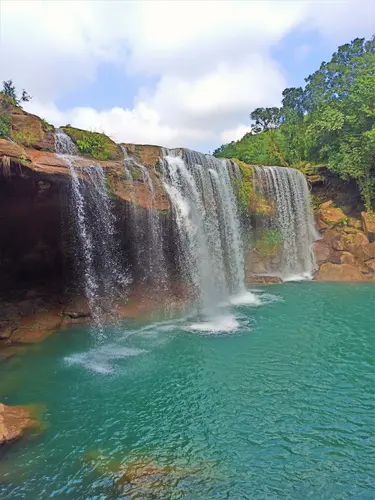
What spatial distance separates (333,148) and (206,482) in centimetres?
2450

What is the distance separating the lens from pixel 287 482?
18.7 feet

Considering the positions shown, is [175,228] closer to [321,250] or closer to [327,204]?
[321,250]

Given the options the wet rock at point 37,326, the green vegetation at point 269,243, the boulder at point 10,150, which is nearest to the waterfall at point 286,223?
the green vegetation at point 269,243

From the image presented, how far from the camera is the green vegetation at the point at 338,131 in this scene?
24203 millimetres

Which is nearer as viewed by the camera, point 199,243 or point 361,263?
point 199,243

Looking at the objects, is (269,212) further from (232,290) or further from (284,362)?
(284,362)

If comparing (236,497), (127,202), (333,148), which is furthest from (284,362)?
(333,148)

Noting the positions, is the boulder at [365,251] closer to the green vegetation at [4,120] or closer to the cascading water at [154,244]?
the cascading water at [154,244]

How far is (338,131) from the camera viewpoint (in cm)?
2534

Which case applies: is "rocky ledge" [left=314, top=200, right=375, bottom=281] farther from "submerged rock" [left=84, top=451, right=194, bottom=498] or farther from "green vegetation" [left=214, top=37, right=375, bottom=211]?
"submerged rock" [left=84, top=451, right=194, bottom=498]

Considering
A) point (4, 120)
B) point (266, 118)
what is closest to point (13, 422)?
point (4, 120)

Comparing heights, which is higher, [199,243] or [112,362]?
[199,243]

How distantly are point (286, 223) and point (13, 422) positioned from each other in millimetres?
20152

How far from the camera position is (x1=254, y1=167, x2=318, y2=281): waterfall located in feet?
77.4
